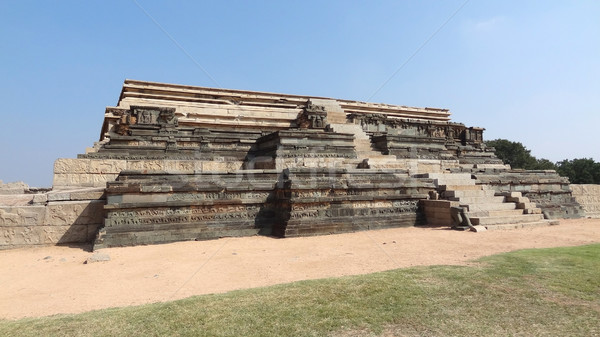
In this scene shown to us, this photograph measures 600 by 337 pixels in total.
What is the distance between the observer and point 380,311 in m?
3.28

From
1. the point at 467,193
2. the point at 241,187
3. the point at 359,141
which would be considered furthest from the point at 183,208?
the point at 359,141

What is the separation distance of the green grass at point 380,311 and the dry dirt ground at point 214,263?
663 millimetres

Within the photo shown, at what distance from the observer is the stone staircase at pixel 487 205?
9078 millimetres

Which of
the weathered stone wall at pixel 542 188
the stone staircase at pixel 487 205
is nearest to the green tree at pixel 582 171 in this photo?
the weathered stone wall at pixel 542 188

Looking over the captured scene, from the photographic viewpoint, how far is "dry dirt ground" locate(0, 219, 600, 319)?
437 cm

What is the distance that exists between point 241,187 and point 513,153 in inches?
1869

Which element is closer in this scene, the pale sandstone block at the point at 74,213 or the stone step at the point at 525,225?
the pale sandstone block at the point at 74,213

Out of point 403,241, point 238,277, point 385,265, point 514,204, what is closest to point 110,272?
point 238,277

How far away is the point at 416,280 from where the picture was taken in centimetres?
426

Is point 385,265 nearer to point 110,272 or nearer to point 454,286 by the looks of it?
point 454,286

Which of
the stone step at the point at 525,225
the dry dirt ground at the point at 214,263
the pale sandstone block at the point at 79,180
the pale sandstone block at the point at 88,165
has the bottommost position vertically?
the dry dirt ground at the point at 214,263

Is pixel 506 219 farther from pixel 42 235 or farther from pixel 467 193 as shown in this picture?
pixel 42 235

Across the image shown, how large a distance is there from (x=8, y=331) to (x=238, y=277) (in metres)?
2.57

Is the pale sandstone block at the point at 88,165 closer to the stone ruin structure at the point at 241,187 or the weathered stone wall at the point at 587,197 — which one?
the stone ruin structure at the point at 241,187
